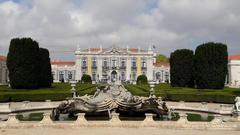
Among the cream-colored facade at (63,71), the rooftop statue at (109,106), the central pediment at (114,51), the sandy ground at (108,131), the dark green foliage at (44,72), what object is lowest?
the sandy ground at (108,131)

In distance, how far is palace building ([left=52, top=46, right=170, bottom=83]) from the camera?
10038 centimetres

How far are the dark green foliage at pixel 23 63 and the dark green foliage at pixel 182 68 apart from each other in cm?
1817

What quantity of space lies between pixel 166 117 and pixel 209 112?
4.17 meters

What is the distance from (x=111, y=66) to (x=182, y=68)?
5203cm

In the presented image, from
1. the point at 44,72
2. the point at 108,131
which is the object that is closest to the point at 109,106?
the point at 108,131

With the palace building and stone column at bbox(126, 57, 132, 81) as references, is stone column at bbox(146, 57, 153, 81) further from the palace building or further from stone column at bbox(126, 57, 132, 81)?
stone column at bbox(126, 57, 132, 81)

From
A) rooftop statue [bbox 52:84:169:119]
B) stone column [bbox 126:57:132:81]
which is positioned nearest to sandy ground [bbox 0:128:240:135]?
rooftop statue [bbox 52:84:169:119]

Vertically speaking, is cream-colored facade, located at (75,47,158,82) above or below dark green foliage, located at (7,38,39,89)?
above

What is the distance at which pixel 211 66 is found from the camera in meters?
42.0

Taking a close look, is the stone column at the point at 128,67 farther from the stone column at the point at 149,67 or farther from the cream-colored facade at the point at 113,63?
the stone column at the point at 149,67

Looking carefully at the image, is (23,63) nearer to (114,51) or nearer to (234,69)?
(234,69)

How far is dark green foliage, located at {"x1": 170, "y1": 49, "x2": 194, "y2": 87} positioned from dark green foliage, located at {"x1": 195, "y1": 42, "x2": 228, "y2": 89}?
4697 mm

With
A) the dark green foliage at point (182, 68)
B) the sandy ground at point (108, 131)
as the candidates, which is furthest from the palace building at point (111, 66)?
the sandy ground at point (108, 131)

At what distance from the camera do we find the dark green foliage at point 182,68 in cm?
4912
